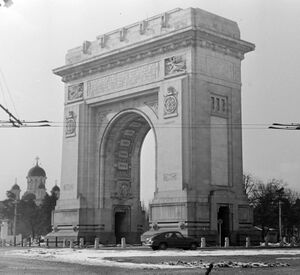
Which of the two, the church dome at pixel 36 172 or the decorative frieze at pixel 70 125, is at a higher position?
the church dome at pixel 36 172

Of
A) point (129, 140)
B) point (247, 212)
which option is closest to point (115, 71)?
point (129, 140)

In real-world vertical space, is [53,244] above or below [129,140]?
below

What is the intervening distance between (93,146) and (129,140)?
11.3 ft

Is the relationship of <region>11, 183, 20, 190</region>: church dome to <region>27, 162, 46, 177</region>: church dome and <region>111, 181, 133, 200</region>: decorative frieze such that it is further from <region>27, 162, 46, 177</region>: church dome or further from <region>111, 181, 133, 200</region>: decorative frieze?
<region>111, 181, 133, 200</region>: decorative frieze

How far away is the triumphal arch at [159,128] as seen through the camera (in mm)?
43062

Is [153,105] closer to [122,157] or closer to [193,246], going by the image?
[122,157]

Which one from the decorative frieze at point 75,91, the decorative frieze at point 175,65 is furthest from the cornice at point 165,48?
the decorative frieze at point 75,91

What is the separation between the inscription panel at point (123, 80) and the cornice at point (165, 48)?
78 cm

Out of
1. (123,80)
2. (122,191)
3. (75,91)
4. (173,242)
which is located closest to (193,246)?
(173,242)

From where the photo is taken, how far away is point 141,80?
155ft

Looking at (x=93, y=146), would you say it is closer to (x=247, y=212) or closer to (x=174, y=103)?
(x=174, y=103)

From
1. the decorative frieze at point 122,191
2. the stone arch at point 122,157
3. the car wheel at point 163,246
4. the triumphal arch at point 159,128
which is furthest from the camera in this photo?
the decorative frieze at point 122,191

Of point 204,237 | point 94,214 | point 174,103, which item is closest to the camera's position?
point 204,237

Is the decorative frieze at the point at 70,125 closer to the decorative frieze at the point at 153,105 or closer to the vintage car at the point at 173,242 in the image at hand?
the decorative frieze at the point at 153,105
